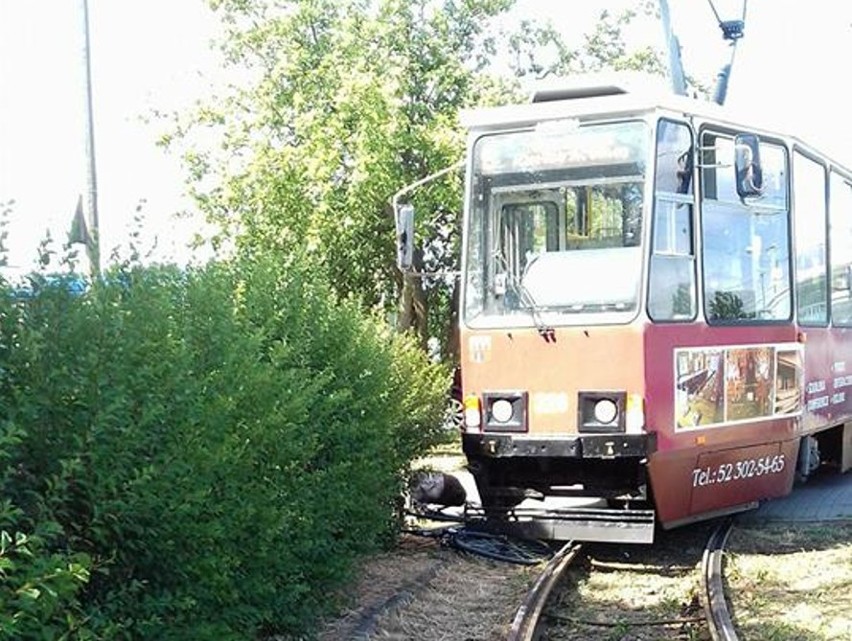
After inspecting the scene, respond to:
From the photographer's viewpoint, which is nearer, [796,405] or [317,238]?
[796,405]

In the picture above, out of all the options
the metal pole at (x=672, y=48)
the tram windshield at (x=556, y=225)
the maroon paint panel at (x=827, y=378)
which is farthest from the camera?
the metal pole at (x=672, y=48)

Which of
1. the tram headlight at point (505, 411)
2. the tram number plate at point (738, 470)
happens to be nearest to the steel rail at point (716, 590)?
the tram number plate at point (738, 470)

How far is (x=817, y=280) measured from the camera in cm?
1102

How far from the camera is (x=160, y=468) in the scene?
4.26 m

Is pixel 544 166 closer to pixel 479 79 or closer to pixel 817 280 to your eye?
pixel 817 280

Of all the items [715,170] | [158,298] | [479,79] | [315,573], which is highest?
[479,79]

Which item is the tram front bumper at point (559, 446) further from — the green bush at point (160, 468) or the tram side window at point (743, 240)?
the green bush at point (160, 468)

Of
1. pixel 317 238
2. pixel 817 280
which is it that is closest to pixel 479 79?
pixel 317 238

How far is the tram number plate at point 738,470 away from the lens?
9.14m

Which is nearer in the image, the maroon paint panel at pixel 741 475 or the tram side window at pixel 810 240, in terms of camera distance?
the maroon paint panel at pixel 741 475

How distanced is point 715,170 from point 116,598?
255 inches

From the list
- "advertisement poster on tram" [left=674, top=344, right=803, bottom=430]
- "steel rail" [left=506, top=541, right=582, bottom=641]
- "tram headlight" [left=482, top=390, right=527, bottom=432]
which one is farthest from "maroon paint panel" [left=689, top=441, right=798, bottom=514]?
"tram headlight" [left=482, top=390, right=527, bottom=432]

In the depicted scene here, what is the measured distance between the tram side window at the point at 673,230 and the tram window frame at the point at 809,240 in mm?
1815

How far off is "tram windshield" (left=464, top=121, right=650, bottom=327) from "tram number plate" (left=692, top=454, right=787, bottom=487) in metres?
1.59
